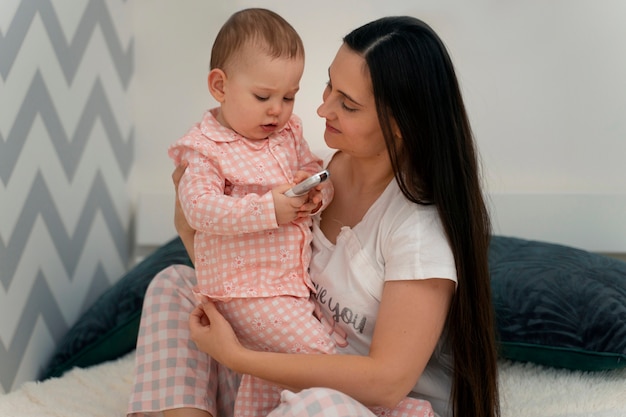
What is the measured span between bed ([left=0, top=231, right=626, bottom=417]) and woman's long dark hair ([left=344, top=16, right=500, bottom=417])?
1.45 feet

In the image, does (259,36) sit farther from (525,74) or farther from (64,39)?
(525,74)

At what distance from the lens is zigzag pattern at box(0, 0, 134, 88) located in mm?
2115

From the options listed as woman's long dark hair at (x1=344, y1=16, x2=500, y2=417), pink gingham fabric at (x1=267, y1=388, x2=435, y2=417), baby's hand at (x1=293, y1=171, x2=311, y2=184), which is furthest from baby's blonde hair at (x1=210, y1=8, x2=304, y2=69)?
pink gingham fabric at (x1=267, y1=388, x2=435, y2=417)

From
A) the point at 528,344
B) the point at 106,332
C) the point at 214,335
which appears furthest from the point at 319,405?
the point at 106,332

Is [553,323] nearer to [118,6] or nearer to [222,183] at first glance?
[222,183]

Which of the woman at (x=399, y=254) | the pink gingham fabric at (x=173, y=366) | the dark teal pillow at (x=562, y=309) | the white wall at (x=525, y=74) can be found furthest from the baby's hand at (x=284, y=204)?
the white wall at (x=525, y=74)

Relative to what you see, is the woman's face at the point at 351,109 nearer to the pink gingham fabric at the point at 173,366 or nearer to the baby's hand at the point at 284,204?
the baby's hand at the point at 284,204

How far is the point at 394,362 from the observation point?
4.93 ft

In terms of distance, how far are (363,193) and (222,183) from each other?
30cm

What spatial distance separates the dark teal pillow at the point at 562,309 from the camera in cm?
209

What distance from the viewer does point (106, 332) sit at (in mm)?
2367

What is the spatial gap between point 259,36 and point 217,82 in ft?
0.46

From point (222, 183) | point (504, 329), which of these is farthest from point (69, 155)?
point (504, 329)

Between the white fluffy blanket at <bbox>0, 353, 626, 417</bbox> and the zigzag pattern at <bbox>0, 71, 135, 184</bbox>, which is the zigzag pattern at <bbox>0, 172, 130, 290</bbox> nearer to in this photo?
the zigzag pattern at <bbox>0, 71, 135, 184</bbox>
